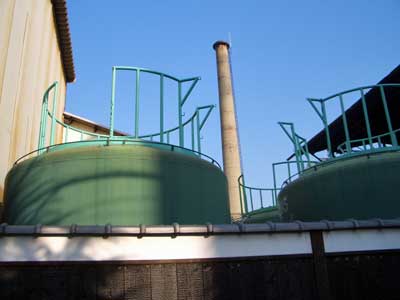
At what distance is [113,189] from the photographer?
8000 millimetres

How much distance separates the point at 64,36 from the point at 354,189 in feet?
50.3

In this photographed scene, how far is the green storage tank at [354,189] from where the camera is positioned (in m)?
9.30

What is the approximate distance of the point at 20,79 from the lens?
46.5 ft

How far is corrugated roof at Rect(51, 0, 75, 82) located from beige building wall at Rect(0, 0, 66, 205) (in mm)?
580

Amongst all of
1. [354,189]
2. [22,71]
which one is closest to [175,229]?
[354,189]

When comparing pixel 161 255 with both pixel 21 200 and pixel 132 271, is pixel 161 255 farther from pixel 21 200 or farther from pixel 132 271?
pixel 21 200

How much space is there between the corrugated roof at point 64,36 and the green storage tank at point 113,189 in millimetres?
11887

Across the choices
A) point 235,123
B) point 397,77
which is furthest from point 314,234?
point 235,123

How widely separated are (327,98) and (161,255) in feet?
21.7

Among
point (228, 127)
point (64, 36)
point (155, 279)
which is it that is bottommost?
point (155, 279)

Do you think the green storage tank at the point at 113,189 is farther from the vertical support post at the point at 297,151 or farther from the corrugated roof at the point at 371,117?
the corrugated roof at the point at 371,117

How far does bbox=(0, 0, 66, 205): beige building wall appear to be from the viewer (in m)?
13.0

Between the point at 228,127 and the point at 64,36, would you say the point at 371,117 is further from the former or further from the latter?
the point at 64,36

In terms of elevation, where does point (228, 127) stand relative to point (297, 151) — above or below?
above
